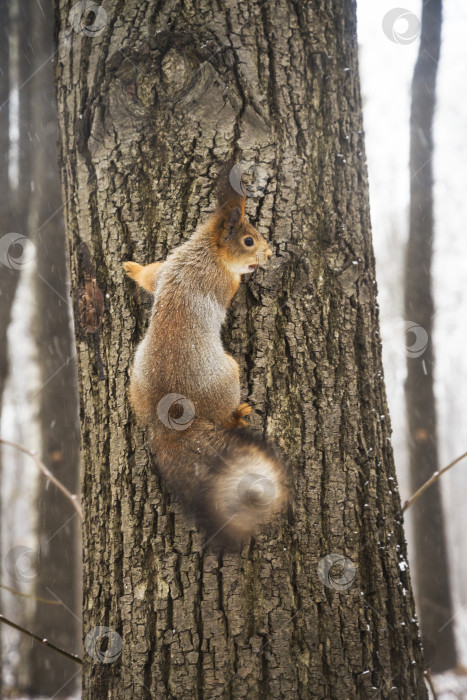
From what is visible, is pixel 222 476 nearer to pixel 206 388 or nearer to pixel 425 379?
pixel 206 388

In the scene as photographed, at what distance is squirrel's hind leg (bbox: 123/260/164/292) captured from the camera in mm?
1882

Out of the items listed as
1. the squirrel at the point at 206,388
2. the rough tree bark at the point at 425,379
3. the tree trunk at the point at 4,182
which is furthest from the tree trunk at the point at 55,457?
the squirrel at the point at 206,388

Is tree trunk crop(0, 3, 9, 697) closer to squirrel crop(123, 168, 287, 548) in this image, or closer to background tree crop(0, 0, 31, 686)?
background tree crop(0, 0, 31, 686)

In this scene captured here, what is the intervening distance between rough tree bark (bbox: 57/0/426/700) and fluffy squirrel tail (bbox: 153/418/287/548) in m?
0.07

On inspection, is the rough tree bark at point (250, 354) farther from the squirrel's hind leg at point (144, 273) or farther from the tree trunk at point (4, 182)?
the tree trunk at point (4, 182)

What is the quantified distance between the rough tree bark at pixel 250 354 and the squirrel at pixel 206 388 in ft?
0.21

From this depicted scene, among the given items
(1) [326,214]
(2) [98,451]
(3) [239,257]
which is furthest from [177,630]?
(1) [326,214]

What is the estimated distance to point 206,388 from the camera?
1.72 m

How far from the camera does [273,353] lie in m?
1.85

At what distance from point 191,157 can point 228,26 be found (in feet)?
1.68

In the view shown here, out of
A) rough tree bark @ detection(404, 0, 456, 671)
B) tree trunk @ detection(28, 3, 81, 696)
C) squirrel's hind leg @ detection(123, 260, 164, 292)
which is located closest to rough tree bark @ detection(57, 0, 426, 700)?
squirrel's hind leg @ detection(123, 260, 164, 292)

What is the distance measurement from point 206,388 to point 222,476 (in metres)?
0.28

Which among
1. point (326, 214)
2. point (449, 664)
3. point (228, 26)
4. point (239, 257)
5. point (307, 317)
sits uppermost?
point (228, 26)

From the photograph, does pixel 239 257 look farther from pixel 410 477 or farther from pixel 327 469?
pixel 410 477
